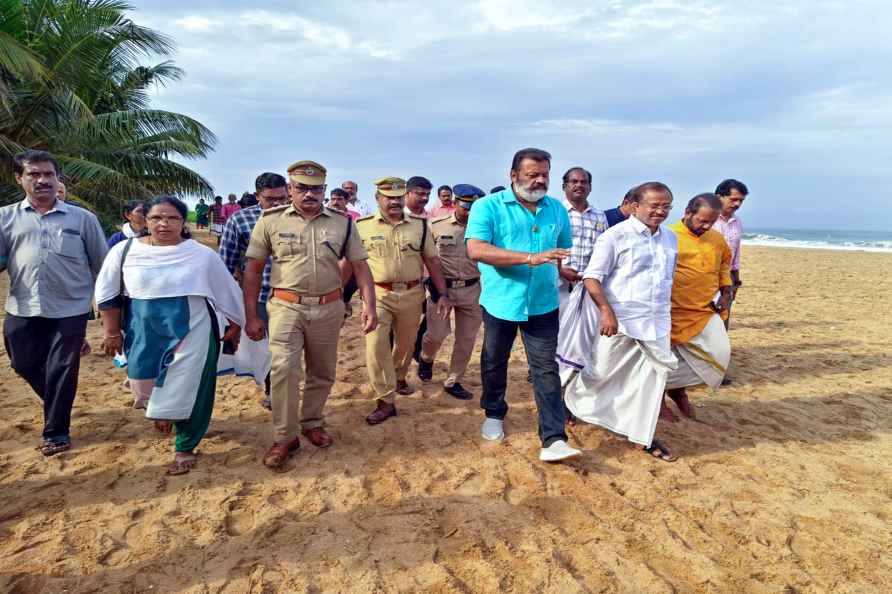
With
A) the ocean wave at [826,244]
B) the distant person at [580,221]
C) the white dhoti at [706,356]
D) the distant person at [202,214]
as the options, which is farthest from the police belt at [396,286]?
the ocean wave at [826,244]

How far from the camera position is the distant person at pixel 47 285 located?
3348 mm

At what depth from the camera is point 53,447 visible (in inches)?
135

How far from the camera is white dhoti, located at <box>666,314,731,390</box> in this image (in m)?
4.06

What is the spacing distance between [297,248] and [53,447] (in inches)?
82.7

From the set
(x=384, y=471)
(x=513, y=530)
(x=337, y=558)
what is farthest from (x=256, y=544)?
(x=513, y=530)

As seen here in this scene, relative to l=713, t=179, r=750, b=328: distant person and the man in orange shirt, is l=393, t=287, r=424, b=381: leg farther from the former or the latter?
l=713, t=179, r=750, b=328: distant person

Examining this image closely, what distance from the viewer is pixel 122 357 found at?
381 cm

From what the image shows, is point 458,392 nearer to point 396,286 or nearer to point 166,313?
point 396,286

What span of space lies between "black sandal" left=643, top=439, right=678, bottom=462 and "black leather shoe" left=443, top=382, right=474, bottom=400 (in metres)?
1.61

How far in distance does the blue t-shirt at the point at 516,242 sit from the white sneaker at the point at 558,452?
2.77ft

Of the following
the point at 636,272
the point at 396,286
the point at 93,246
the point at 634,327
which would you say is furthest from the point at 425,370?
the point at 93,246

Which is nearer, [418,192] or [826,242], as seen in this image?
[418,192]

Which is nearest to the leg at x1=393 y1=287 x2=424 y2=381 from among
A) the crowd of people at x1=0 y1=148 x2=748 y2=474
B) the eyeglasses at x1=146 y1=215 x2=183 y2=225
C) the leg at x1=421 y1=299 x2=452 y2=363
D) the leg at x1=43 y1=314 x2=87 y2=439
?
the crowd of people at x1=0 y1=148 x2=748 y2=474

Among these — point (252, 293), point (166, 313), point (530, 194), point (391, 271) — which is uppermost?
point (530, 194)
